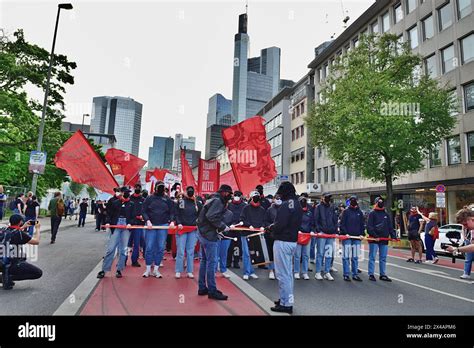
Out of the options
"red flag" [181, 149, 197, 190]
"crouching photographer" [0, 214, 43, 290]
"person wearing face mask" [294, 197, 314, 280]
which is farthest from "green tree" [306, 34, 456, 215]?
"crouching photographer" [0, 214, 43, 290]

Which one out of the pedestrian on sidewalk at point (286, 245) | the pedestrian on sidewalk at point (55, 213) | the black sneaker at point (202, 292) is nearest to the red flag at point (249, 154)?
the black sneaker at point (202, 292)

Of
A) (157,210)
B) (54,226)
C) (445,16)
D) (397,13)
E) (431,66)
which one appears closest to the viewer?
(157,210)

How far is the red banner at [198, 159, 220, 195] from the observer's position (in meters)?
13.5

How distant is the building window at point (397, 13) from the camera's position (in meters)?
30.9

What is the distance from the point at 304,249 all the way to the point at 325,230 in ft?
2.38

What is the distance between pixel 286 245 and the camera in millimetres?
5328

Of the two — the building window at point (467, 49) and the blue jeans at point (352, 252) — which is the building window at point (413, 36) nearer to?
the building window at point (467, 49)

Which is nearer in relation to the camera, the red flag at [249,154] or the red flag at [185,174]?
the red flag at [249,154]

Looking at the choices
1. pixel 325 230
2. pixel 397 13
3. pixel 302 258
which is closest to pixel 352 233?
pixel 325 230

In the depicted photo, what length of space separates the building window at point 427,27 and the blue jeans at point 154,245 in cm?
2869

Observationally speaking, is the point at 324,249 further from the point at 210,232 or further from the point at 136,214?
the point at 136,214
